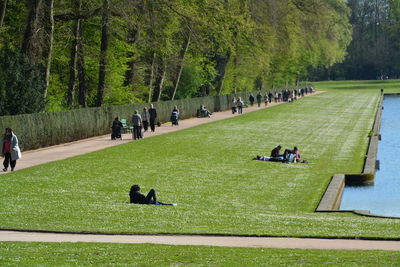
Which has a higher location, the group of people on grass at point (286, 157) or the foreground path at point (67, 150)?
the foreground path at point (67, 150)

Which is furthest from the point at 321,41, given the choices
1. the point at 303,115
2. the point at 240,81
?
the point at 303,115

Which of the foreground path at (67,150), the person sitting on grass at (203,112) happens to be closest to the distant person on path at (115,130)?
the foreground path at (67,150)

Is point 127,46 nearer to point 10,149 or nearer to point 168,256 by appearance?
point 10,149

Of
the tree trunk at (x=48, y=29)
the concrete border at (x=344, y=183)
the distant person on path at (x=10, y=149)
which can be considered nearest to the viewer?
the concrete border at (x=344, y=183)

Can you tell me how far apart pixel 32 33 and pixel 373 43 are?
5489 inches

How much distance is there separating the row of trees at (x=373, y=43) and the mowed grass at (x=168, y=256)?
157 m

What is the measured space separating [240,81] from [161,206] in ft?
227

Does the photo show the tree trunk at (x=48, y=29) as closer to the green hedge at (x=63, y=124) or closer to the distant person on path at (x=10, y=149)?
the green hedge at (x=63, y=124)

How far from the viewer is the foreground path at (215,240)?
15.5 metres

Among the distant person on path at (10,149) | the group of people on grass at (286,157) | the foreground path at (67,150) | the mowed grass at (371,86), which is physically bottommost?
the mowed grass at (371,86)

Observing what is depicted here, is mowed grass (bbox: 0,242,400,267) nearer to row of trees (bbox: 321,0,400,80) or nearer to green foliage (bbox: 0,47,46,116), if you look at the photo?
green foliage (bbox: 0,47,46,116)

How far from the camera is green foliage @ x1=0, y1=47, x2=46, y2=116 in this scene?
38.7m

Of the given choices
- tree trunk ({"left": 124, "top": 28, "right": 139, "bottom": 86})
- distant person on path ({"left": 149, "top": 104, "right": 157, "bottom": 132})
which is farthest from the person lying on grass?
tree trunk ({"left": 124, "top": 28, "right": 139, "bottom": 86})

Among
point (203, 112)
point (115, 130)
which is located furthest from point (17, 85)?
point (203, 112)
